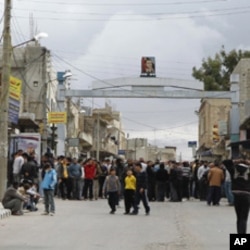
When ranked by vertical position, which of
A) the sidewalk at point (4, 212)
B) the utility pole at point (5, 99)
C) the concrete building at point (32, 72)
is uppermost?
the concrete building at point (32, 72)

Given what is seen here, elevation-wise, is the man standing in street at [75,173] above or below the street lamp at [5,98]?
below

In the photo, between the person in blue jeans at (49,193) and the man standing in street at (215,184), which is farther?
the man standing in street at (215,184)

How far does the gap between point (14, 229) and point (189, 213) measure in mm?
7916

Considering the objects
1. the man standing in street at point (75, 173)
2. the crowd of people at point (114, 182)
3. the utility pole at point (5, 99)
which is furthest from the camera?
the man standing in street at point (75, 173)

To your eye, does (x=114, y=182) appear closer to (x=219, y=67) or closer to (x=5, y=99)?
(x=5, y=99)

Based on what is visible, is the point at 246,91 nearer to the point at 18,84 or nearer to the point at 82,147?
the point at 18,84

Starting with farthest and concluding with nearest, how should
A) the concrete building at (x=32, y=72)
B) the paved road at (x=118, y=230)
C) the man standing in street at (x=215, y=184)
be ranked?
the concrete building at (x=32, y=72)
the man standing in street at (x=215, y=184)
the paved road at (x=118, y=230)

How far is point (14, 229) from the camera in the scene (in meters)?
19.2

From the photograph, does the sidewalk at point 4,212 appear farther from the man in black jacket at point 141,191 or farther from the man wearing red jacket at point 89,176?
the man wearing red jacket at point 89,176

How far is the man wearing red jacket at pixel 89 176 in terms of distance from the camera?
110 ft

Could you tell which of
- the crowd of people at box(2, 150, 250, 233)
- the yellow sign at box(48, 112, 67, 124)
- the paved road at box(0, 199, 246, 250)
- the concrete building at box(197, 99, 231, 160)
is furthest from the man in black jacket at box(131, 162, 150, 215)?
the concrete building at box(197, 99, 231, 160)

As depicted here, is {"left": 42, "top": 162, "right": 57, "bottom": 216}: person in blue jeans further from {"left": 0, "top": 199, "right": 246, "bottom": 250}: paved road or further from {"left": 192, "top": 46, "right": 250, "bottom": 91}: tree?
{"left": 192, "top": 46, "right": 250, "bottom": 91}: tree

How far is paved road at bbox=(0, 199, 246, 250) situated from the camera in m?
15.6

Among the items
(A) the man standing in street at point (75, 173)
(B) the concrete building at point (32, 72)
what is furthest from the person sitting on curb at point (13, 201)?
(B) the concrete building at point (32, 72)
